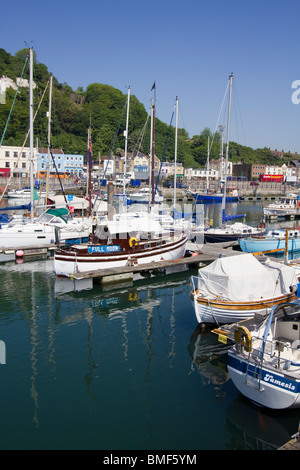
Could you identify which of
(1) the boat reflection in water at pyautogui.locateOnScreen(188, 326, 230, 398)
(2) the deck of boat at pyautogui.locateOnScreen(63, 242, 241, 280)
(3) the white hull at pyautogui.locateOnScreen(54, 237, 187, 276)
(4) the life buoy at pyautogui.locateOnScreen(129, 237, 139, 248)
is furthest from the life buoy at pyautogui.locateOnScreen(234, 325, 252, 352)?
(4) the life buoy at pyautogui.locateOnScreen(129, 237, 139, 248)

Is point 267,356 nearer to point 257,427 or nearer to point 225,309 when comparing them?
point 257,427

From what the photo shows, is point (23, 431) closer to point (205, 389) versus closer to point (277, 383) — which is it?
point (205, 389)

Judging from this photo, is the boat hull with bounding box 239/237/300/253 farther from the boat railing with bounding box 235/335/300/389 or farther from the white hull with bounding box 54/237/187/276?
the boat railing with bounding box 235/335/300/389

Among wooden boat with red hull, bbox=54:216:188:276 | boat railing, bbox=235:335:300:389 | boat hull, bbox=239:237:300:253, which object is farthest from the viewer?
boat hull, bbox=239:237:300:253

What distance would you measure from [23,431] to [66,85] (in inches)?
7305

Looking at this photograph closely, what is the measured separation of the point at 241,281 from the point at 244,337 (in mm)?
4999

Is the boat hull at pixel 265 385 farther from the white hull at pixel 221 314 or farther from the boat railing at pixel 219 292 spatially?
the boat railing at pixel 219 292

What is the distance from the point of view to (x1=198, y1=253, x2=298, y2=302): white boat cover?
1720 cm

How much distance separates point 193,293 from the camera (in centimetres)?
1770

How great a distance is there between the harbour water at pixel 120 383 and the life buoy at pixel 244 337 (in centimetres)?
189

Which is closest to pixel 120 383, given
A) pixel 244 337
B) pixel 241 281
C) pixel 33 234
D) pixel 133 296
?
pixel 244 337

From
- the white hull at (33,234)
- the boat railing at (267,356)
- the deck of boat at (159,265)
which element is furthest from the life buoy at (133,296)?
the white hull at (33,234)

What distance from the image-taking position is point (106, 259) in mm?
25859

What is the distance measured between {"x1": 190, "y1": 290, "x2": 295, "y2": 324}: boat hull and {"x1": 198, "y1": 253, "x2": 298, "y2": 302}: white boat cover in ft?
1.29
